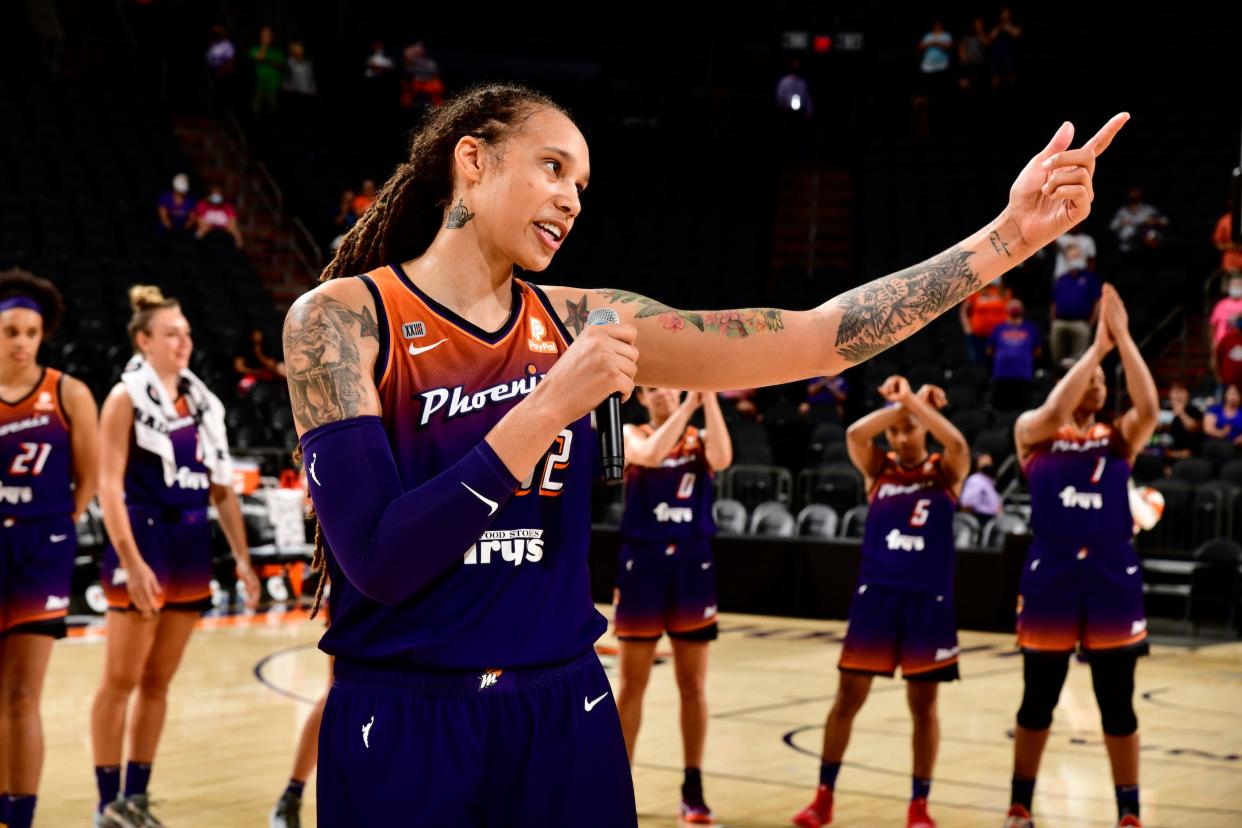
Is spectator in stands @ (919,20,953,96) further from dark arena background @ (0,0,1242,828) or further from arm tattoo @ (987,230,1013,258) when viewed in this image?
arm tattoo @ (987,230,1013,258)

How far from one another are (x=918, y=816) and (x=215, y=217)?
15.4 metres

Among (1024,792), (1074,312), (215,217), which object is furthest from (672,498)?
(215,217)

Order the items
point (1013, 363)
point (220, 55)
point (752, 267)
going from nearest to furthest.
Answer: point (1013, 363), point (752, 267), point (220, 55)

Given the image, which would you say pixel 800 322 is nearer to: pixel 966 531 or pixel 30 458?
pixel 30 458

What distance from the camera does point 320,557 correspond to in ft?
8.65

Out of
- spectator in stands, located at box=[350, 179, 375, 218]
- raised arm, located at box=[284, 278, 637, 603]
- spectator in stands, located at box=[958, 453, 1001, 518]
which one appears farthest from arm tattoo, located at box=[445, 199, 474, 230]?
spectator in stands, located at box=[350, 179, 375, 218]

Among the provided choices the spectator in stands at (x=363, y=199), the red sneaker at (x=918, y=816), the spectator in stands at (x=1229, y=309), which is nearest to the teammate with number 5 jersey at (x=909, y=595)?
the red sneaker at (x=918, y=816)

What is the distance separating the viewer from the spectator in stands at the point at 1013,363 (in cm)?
1550

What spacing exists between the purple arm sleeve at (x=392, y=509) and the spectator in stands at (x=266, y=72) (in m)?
20.2

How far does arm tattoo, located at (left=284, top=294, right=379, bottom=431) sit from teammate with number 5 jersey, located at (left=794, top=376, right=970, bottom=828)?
174 inches

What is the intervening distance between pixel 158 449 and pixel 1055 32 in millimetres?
19140

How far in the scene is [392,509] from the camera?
2121 mm

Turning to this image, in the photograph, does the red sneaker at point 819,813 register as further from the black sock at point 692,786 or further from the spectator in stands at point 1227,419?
the spectator in stands at point 1227,419

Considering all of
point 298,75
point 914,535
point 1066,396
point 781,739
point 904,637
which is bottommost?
point 781,739
